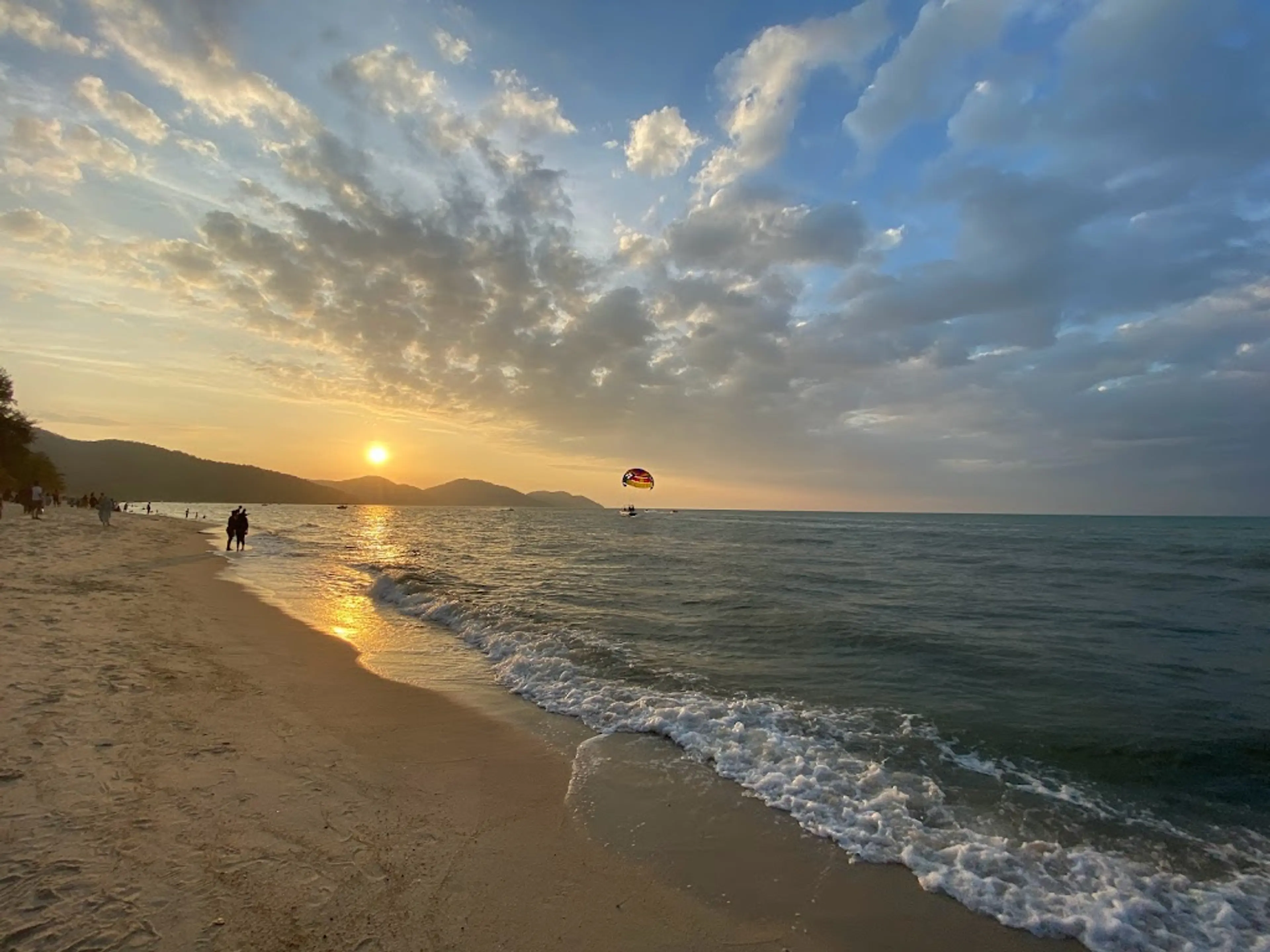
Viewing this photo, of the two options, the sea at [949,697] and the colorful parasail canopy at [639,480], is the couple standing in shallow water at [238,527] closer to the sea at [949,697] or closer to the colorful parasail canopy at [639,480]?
the sea at [949,697]

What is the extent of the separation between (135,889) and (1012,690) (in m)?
13.6

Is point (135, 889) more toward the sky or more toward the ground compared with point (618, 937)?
more toward the sky

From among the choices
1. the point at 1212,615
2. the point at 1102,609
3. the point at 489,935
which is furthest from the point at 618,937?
the point at 1212,615

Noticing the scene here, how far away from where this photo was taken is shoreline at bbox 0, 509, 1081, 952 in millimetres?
4066

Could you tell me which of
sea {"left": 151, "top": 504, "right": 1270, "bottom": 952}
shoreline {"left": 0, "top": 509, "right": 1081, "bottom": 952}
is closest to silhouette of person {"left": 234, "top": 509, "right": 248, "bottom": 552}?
sea {"left": 151, "top": 504, "right": 1270, "bottom": 952}

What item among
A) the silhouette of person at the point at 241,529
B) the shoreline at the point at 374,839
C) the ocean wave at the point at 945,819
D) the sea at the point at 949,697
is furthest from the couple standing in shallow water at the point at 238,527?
the ocean wave at the point at 945,819

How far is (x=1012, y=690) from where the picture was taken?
1157cm

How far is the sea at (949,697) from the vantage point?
18.3 feet

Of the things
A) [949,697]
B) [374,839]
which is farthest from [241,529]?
[949,697]

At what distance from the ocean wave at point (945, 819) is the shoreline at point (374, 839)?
0.35 metres

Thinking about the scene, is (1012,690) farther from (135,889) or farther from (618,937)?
(135,889)

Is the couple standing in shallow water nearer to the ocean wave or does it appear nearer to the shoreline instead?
the shoreline

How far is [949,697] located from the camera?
10969 mm

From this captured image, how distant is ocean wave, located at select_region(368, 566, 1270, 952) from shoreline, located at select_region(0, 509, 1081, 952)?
346 millimetres
